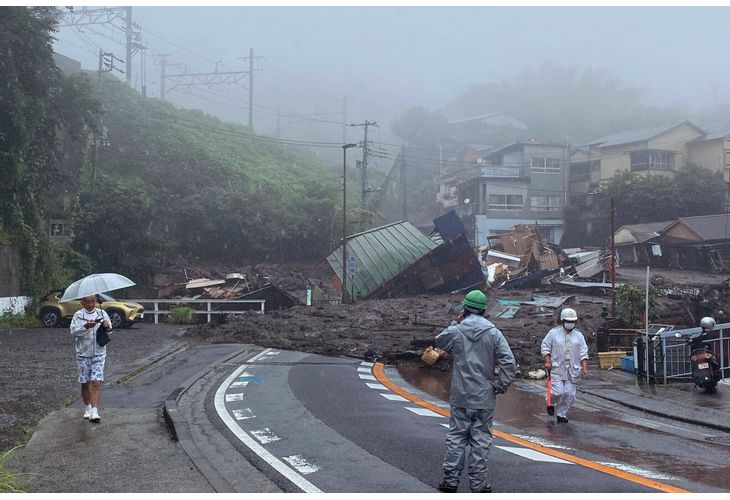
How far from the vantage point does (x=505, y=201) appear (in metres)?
58.8

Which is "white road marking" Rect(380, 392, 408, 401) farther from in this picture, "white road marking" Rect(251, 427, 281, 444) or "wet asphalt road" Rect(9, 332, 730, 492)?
"white road marking" Rect(251, 427, 281, 444)

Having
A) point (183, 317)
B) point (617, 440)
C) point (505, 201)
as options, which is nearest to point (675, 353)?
point (617, 440)

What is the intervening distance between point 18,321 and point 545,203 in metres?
45.9

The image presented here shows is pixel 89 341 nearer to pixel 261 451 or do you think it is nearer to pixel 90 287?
pixel 90 287

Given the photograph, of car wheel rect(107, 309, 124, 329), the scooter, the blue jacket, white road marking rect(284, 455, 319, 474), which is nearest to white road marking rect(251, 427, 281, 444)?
white road marking rect(284, 455, 319, 474)

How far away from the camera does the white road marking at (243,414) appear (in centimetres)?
883

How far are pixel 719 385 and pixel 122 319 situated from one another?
748 inches

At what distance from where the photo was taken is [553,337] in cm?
980

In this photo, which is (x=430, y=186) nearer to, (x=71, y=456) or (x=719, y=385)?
(x=719, y=385)

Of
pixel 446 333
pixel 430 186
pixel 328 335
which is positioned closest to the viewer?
pixel 446 333

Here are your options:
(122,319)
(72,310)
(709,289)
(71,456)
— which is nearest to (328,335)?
(122,319)

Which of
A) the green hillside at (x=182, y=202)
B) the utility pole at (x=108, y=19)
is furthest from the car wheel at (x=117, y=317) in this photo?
the utility pole at (x=108, y=19)

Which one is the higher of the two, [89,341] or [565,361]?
[89,341]

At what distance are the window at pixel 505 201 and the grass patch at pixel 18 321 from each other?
4104 centimetres
